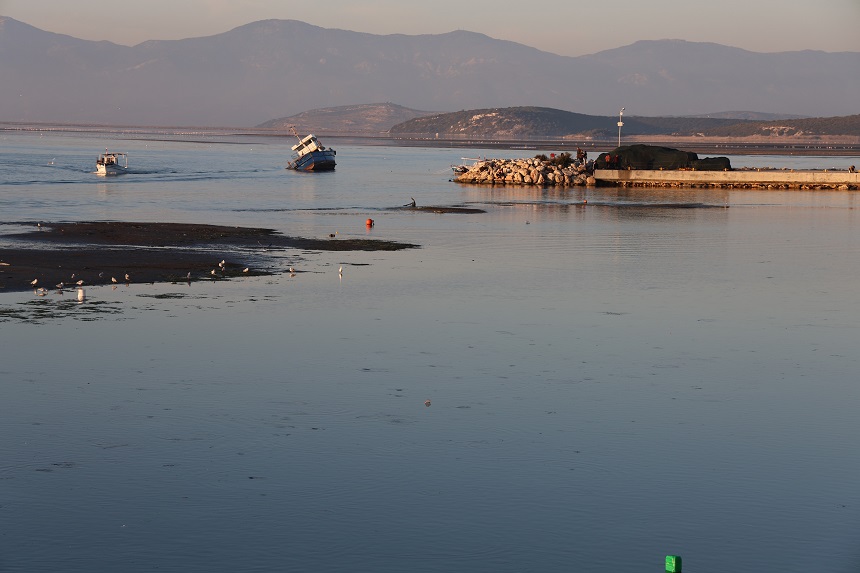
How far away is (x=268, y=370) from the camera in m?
18.9

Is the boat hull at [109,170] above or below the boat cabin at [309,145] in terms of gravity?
below

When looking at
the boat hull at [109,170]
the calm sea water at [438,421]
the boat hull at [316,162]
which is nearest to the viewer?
the calm sea water at [438,421]

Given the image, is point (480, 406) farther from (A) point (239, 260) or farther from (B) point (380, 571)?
(A) point (239, 260)

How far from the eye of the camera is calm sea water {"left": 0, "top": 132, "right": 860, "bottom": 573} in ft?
37.9

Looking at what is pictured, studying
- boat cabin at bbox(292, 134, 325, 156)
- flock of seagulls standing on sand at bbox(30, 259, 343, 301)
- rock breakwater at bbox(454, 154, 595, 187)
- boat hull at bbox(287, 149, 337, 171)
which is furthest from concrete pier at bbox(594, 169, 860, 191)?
flock of seagulls standing on sand at bbox(30, 259, 343, 301)

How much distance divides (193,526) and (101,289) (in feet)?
53.8

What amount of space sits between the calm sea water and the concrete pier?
49.3 metres

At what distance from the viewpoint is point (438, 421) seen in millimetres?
15891

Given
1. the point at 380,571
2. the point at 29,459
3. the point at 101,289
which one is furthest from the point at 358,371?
A: the point at 101,289

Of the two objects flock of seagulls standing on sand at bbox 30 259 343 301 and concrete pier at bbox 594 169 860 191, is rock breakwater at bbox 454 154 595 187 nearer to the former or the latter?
concrete pier at bbox 594 169 860 191

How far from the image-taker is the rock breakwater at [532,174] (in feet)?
276

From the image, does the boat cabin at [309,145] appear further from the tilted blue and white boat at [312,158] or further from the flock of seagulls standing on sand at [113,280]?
the flock of seagulls standing on sand at [113,280]

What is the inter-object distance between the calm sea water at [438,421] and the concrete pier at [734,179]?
49.3 metres

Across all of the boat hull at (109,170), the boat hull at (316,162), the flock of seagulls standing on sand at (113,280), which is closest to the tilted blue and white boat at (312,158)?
the boat hull at (316,162)
